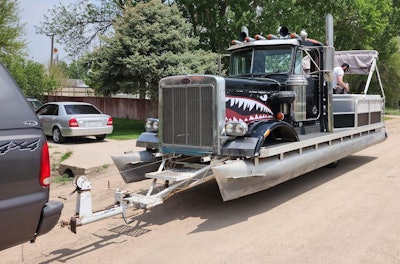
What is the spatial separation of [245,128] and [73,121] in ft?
31.5

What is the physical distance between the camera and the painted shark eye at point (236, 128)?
6074 millimetres

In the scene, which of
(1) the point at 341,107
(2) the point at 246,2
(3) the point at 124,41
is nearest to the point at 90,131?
(3) the point at 124,41

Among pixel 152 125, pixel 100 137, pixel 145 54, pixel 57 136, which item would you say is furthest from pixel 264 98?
pixel 145 54

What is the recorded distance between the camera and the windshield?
306 inches

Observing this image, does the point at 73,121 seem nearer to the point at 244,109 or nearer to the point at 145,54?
the point at 145,54

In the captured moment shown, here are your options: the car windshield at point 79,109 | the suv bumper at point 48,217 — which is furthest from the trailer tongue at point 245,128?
the car windshield at point 79,109

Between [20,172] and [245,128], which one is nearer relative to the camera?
[20,172]

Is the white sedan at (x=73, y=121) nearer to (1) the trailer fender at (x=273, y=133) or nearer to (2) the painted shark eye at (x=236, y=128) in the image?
(1) the trailer fender at (x=273, y=133)

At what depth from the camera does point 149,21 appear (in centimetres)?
1833

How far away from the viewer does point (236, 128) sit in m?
6.12

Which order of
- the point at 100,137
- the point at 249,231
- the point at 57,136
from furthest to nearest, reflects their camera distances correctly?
1. the point at 100,137
2. the point at 57,136
3. the point at 249,231

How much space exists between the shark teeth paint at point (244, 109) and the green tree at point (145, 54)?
10365mm

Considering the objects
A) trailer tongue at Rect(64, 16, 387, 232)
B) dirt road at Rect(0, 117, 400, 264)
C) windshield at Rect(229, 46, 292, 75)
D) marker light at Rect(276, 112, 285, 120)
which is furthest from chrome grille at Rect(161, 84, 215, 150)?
windshield at Rect(229, 46, 292, 75)

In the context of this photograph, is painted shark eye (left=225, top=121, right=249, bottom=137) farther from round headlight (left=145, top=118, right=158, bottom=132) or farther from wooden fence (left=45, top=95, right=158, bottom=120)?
wooden fence (left=45, top=95, right=158, bottom=120)
